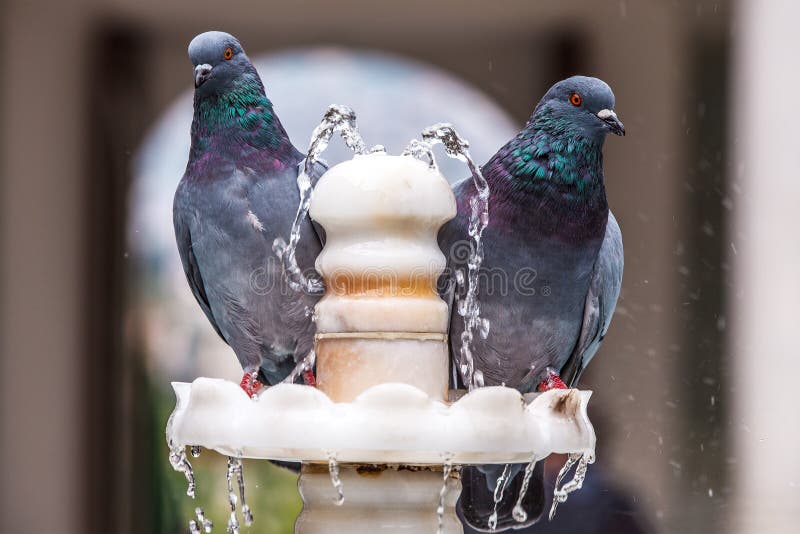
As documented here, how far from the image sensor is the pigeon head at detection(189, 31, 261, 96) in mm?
2225

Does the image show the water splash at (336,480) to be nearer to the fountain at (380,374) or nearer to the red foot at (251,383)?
the fountain at (380,374)

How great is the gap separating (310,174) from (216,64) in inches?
12.1

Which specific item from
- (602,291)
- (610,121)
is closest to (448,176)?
(602,291)

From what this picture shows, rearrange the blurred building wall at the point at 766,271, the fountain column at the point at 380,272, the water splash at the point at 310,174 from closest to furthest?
the fountain column at the point at 380,272
the water splash at the point at 310,174
the blurred building wall at the point at 766,271

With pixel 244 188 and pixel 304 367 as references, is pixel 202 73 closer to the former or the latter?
pixel 244 188

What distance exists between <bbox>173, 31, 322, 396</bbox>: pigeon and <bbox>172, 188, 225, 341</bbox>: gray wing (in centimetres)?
7

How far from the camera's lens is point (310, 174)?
2273 mm

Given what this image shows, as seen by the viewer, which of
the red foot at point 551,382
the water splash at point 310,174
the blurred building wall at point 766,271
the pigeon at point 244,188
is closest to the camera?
the water splash at point 310,174

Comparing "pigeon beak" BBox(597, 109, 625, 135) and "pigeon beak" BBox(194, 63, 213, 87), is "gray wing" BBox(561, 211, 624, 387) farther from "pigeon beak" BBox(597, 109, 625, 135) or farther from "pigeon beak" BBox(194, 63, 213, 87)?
"pigeon beak" BBox(194, 63, 213, 87)

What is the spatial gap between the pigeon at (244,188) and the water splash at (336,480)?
0.66m

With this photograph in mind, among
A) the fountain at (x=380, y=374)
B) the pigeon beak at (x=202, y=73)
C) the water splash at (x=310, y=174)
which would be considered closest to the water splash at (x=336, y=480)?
the fountain at (x=380, y=374)

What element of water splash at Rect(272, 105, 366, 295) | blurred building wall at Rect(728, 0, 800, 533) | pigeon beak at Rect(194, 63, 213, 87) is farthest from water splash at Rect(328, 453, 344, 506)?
blurred building wall at Rect(728, 0, 800, 533)

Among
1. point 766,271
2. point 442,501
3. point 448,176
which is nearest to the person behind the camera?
point 442,501

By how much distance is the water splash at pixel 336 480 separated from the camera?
→ 4.89 feet
